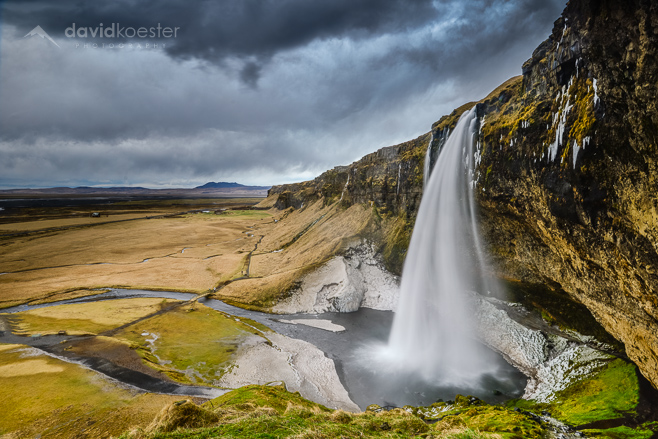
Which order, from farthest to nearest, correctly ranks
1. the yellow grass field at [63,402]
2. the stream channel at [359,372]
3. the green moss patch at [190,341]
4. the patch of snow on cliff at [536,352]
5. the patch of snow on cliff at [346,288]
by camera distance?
the patch of snow on cliff at [346,288] < the green moss patch at [190,341] < the stream channel at [359,372] < the patch of snow on cliff at [536,352] < the yellow grass field at [63,402]

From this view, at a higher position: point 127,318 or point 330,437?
point 330,437

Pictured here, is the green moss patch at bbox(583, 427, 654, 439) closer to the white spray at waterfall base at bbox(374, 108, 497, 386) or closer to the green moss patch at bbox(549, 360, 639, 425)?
the green moss patch at bbox(549, 360, 639, 425)

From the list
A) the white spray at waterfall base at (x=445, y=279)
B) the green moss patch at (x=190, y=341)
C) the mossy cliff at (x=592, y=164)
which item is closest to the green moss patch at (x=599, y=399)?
the mossy cliff at (x=592, y=164)

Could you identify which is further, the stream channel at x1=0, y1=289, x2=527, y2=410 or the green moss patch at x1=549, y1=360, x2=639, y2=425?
the stream channel at x1=0, y1=289, x2=527, y2=410

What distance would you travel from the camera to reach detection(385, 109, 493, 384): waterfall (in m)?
24.0

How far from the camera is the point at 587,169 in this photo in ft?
43.6

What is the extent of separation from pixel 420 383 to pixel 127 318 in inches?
1261

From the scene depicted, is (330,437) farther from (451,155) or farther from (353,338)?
(451,155)

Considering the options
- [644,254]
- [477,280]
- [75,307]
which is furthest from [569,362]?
[75,307]

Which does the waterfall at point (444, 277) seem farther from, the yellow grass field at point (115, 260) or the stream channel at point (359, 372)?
the yellow grass field at point (115, 260)

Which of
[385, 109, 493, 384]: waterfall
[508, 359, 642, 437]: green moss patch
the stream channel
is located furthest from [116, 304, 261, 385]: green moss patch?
[508, 359, 642, 437]: green moss patch

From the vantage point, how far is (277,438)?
7816 mm

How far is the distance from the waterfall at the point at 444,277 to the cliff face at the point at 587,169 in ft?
8.54

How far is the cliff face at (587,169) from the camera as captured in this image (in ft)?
34.6
